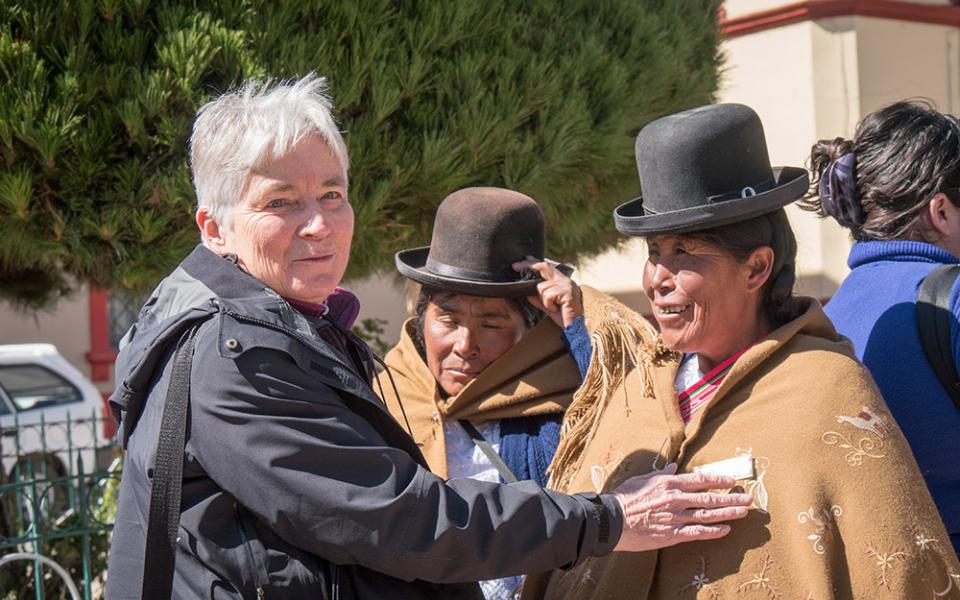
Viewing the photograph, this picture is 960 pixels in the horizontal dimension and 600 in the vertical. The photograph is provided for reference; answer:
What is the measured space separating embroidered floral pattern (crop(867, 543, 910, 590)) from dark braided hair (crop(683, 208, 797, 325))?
54cm

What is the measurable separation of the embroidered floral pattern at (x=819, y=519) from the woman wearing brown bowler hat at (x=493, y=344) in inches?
37.5

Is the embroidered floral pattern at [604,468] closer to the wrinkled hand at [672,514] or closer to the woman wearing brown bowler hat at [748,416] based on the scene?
the woman wearing brown bowler hat at [748,416]

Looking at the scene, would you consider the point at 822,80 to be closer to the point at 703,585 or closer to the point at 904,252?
the point at 904,252

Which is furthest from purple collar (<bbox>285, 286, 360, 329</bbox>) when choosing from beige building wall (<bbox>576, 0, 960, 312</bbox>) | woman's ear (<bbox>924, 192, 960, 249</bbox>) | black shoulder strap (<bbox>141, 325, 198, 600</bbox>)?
beige building wall (<bbox>576, 0, 960, 312</bbox>)

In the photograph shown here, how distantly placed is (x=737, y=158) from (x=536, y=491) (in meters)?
0.86

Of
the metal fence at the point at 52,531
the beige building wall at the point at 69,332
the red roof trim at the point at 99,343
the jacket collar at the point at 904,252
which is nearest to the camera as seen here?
the jacket collar at the point at 904,252

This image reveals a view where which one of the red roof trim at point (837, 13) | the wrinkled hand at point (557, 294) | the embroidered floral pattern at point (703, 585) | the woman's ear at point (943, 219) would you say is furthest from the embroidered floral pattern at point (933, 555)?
the red roof trim at point (837, 13)

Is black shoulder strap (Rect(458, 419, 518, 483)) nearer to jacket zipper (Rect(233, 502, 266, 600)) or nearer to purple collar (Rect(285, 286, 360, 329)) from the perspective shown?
purple collar (Rect(285, 286, 360, 329))

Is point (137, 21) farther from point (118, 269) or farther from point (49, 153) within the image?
point (118, 269)

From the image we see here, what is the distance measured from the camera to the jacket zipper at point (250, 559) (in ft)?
6.03

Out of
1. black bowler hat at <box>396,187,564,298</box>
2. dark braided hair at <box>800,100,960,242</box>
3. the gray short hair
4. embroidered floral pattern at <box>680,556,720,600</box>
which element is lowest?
embroidered floral pattern at <box>680,556,720,600</box>

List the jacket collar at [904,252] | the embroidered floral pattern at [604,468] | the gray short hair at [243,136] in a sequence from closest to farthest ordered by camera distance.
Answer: the gray short hair at [243,136], the embroidered floral pattern at [604,468], the jacket collar at [904,252]

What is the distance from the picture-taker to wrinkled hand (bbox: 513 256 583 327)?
3029 millimetres

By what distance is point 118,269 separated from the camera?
3672 mm
